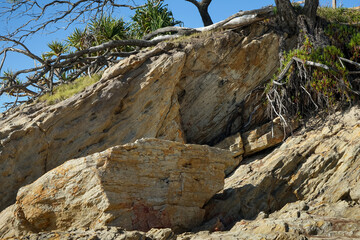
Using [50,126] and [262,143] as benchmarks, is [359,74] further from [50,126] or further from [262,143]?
[50,126]

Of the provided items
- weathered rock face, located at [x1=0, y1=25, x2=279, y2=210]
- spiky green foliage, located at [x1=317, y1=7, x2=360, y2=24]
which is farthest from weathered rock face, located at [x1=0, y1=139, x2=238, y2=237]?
spiky green foliage, located at [x1=317, y1=7, x2=360, y2=24]

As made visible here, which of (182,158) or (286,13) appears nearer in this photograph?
(182,158)

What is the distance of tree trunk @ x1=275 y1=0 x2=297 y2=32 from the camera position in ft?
48.2

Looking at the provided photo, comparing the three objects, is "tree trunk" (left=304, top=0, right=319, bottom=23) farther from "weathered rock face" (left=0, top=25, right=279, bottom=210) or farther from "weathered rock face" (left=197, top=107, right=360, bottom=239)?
"weathered rock face" (left=197, top=107, right=360, bottom=239)

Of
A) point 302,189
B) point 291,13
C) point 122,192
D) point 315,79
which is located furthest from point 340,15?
point 122,192

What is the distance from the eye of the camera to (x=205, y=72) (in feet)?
45.4

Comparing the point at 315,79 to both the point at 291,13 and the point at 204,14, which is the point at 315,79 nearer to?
the point at 291,13

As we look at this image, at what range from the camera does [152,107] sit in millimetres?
12531

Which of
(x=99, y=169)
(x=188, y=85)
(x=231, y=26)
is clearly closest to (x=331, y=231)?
(x=99, y=169)

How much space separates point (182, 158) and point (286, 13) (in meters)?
7.44

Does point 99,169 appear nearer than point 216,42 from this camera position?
Yes

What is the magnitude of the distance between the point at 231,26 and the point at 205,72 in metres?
1.97

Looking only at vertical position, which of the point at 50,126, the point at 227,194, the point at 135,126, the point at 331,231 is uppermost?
the point at 50,126

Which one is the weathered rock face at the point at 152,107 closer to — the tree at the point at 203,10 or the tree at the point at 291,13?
the tree at the point at 291,13
